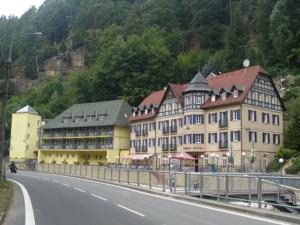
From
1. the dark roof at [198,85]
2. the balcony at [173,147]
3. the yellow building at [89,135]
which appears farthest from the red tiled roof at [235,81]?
the yellow building at [89,135]

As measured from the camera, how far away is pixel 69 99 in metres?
115

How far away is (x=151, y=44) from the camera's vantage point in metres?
102

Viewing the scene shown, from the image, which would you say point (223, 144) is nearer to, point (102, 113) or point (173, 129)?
point (173, 129)

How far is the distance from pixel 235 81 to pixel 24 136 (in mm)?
55366

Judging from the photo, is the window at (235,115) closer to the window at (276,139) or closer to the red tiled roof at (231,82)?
the red tiled roof at (231,82)

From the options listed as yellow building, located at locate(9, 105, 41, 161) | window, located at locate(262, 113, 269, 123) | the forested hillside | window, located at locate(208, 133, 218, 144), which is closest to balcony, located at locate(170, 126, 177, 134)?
window, located at locate(208, 133, 218, 144)

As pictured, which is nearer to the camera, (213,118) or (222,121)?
(222,121)

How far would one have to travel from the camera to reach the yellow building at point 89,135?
3233 inches

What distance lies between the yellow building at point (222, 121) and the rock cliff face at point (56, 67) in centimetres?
7955

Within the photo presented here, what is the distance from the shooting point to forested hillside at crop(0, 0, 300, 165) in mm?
83062

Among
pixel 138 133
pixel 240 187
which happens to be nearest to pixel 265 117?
pixel 138 133

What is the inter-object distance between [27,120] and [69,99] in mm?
14592

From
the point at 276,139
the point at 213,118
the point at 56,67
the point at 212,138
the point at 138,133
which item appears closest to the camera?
the point at 212,138

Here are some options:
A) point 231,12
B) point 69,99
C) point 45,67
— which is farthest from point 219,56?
point 45,67
